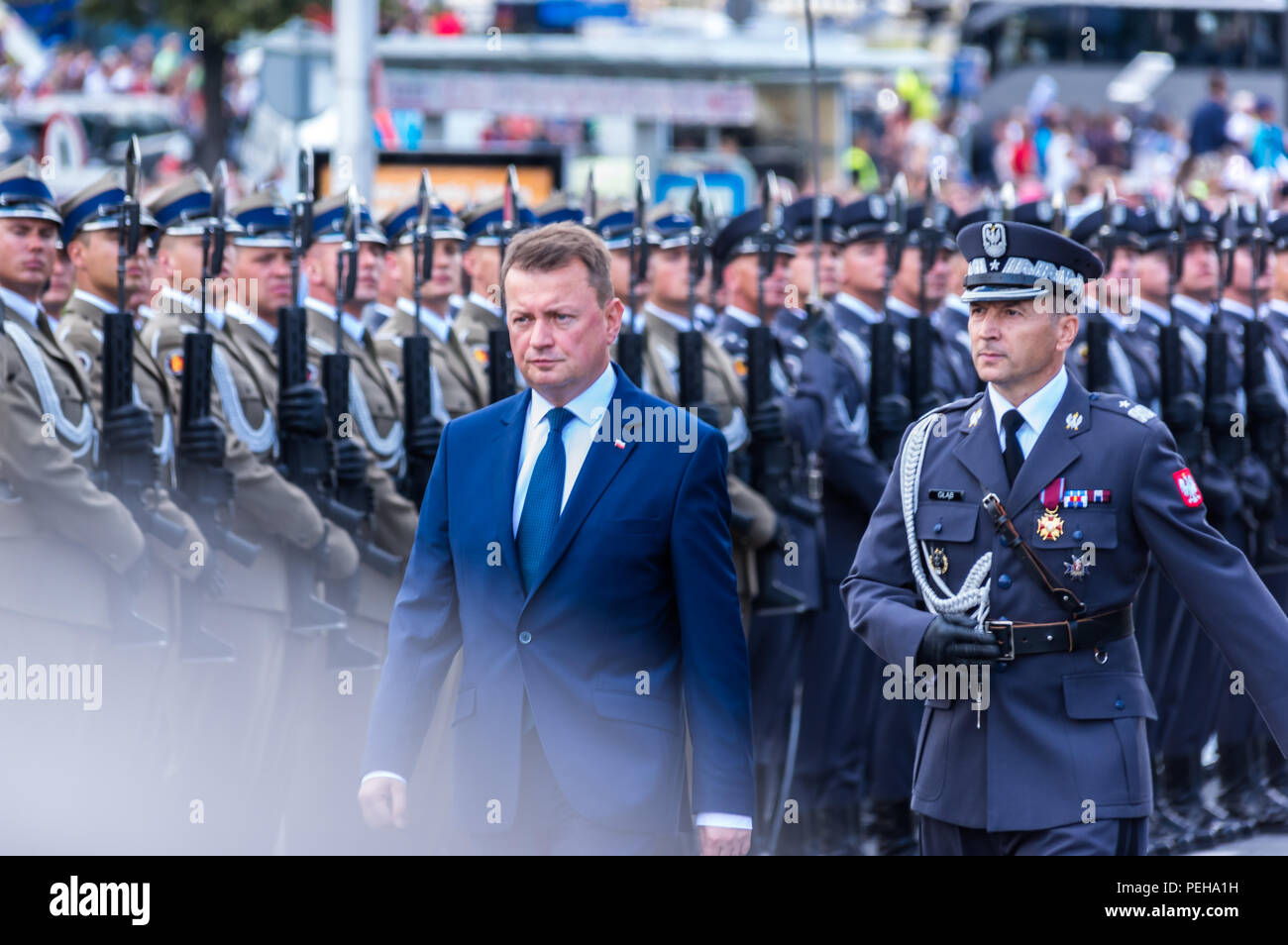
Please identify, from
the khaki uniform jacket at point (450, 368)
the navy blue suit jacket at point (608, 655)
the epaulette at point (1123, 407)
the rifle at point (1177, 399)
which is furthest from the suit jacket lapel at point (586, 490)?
the rifle at point (1177, 399)

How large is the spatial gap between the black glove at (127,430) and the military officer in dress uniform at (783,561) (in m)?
2.30

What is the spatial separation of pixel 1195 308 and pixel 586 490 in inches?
210

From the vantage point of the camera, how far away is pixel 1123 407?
482 cm

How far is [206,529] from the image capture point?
6887 millimetres

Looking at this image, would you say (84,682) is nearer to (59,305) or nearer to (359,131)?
(59,305)

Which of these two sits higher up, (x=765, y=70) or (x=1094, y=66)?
(x=1094, y=66)

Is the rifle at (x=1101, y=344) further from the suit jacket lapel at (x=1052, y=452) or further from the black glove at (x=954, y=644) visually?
the black glove at (x=954, y=644)

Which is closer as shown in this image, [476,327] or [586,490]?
[586,490]

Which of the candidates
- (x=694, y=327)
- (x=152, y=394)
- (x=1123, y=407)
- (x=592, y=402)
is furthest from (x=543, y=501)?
(x=694, y=327)

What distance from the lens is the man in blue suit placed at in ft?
14.3

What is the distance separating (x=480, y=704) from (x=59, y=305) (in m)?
2.96

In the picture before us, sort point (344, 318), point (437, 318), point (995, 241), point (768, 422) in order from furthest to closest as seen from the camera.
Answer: point (437, 318)
point (768, 422)
point (344, 318)
point (995, 241)

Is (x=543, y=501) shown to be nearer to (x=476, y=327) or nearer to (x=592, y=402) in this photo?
(x=592, y=402)

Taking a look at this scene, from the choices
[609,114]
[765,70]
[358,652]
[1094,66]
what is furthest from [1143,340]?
[1094,66]
